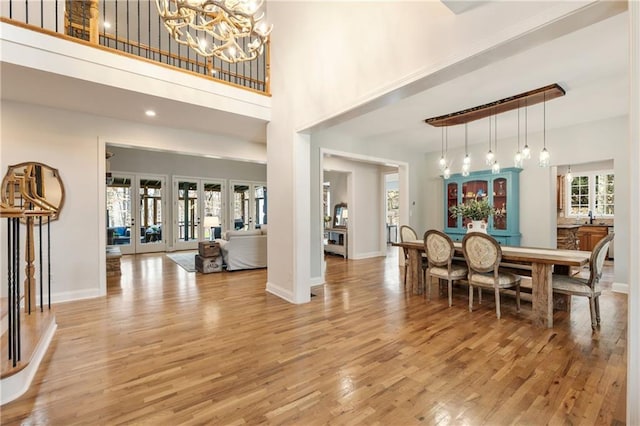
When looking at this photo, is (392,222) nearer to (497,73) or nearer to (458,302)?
(458,302)

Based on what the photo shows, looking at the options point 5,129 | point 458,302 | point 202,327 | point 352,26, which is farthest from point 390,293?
point 5,129

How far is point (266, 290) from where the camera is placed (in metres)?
4.61

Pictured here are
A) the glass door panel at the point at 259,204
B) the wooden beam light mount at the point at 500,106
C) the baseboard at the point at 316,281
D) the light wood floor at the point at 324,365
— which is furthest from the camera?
the glass door panel at the point at 259,204

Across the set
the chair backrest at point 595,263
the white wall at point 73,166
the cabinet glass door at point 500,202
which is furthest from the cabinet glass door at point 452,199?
the white wall at point 73,166

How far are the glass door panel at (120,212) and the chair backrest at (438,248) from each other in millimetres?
8535

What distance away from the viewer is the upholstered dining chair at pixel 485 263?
343 cm

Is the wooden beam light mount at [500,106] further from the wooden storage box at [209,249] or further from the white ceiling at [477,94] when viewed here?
the wooden storage box at [209,249]

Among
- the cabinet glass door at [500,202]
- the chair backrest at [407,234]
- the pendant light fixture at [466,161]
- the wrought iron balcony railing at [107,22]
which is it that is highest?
the wrought iron balcony railing at [107,22]

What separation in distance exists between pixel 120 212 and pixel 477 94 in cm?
951

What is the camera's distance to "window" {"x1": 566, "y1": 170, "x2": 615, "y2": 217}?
292 inches

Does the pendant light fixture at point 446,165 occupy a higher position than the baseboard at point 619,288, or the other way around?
the pendant light fixture at point 446,165

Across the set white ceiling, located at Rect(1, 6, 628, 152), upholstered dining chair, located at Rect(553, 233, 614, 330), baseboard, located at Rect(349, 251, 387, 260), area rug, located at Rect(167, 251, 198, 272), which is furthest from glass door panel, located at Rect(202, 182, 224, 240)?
upholstered dining chair, located at Rect(553, 233, 614, 330)

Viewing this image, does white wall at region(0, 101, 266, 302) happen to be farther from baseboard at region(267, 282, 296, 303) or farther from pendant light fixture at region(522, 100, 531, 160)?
pendant light fixture at region(522, 100, 531, 160)

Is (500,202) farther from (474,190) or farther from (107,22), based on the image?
(107,22)
